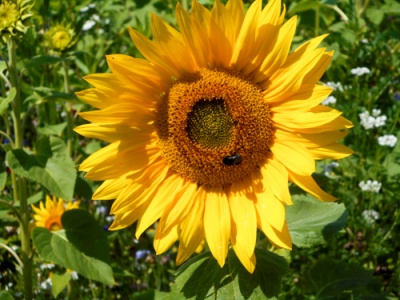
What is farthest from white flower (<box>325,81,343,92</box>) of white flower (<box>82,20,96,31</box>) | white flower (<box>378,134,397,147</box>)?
white flower (<box>82,20,96,31</box>)

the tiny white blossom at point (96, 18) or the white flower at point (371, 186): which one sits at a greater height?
the tiny white blossom at point (96, 18)

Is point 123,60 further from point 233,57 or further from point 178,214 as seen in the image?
point 178,214

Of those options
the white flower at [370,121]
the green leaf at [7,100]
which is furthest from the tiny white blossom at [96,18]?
the green leaf at [7,100]

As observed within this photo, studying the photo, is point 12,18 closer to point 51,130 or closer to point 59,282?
point 51,130

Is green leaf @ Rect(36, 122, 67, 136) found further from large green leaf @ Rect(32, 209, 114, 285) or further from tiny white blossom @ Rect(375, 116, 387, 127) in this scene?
tiny white blossom @ Rect(375, 116, 387, 127)

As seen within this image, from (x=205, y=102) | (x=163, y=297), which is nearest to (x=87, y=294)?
(x=163, y=297)

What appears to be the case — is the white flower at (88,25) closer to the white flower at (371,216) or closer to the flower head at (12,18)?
the flower head at (12,18)
